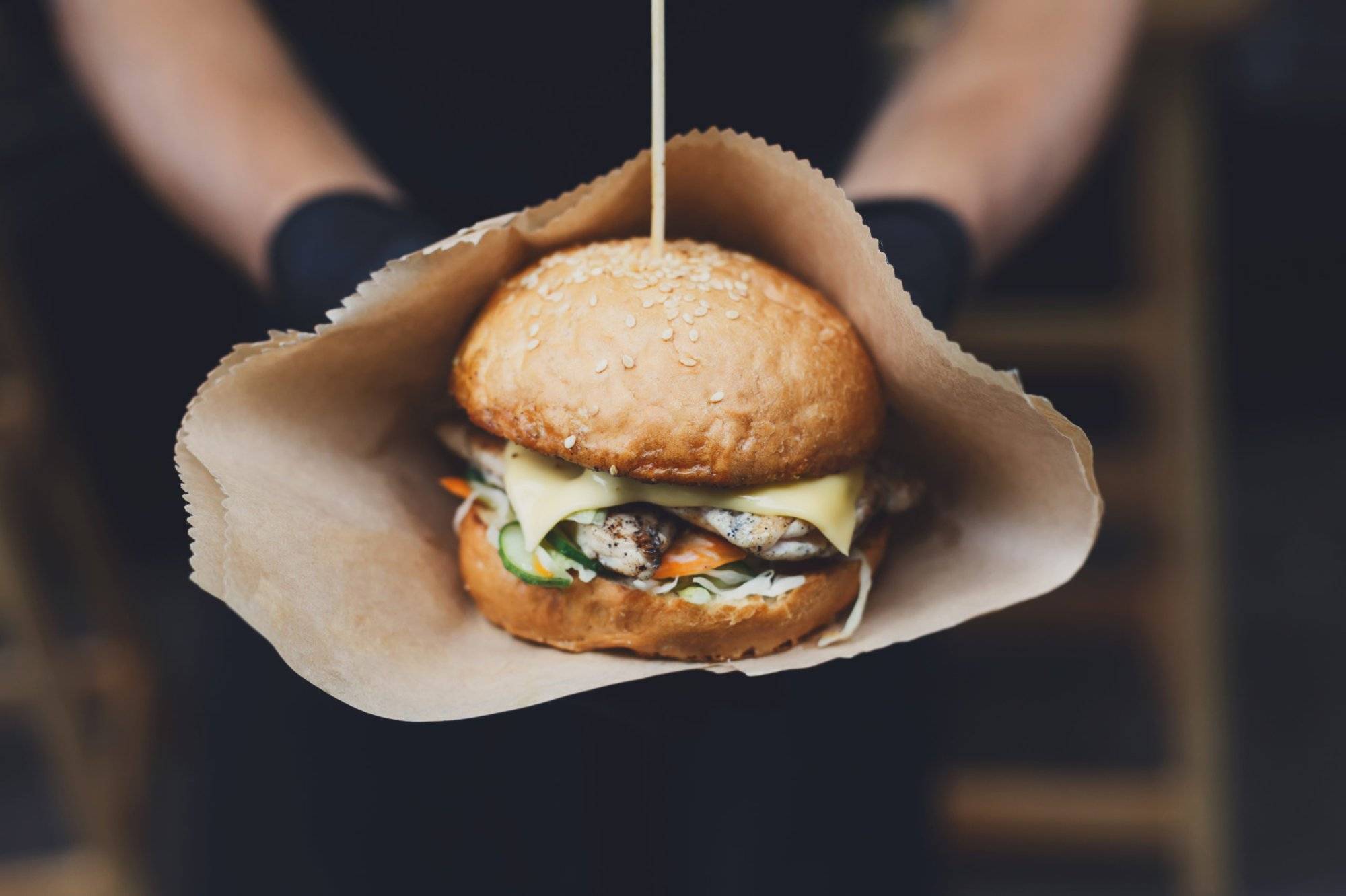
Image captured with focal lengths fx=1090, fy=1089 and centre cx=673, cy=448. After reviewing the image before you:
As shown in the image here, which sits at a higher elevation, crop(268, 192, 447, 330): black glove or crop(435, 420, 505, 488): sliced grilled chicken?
crop(268, 192, 447, 330): black glove

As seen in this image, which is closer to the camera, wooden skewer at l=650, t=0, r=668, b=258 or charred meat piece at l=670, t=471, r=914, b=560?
wooden skewer at l=650, t=0, r=668, b=258

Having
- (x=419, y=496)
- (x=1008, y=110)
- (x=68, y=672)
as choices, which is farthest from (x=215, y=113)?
(x=68, y=672)

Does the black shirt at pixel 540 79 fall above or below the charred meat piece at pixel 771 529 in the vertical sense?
above

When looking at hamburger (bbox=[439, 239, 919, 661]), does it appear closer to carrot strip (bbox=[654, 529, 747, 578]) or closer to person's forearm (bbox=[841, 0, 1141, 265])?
carrot strip (bbox=[654, 529, 747, 578])

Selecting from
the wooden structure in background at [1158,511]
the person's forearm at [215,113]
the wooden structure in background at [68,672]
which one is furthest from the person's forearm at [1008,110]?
the wooden structure in background at [68,672]

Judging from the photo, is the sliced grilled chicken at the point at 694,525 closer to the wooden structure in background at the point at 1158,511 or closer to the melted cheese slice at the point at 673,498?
the melted cheese slice at the point at 673,498

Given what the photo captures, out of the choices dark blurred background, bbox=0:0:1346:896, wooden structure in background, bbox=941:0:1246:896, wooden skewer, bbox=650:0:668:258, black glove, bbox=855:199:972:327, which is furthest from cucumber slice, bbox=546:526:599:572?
wooden structure in background, bbox=941:0:1246:896
